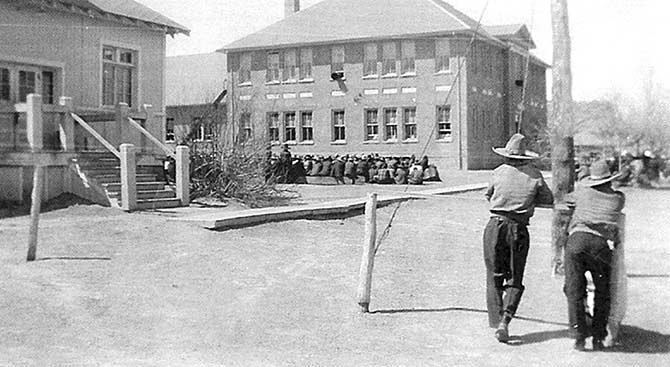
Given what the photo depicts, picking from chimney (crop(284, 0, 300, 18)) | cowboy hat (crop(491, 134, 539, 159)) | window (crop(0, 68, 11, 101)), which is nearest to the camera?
cowboy hat (crop(491, 134, 539, 159))

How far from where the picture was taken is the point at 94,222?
14.2 metres

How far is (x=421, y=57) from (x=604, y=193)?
3205 centimetres

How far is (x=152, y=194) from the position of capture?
16984mm

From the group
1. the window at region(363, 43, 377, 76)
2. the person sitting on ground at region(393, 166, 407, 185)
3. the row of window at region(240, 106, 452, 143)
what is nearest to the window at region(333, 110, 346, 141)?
the row of window at region(240, 106, 452, 143)

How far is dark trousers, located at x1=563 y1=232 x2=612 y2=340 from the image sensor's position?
7022mm

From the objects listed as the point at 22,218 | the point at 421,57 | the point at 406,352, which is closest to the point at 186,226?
the point at 22,218

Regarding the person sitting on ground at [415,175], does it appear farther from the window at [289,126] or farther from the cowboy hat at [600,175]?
the cowboy hat at [600,175]

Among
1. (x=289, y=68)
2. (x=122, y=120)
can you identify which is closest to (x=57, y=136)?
(x=122, y=120)

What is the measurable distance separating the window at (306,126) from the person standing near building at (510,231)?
34937 millimetres

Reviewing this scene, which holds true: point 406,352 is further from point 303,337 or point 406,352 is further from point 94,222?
point 94,222

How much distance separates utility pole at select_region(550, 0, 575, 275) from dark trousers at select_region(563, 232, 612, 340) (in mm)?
2856

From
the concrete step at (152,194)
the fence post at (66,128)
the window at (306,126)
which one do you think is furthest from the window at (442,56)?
the fence post at (66,128)

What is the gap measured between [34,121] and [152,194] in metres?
2.76

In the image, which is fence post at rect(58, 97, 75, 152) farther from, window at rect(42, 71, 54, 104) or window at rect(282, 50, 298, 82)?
window at rect(282, 50, 298, 82)
